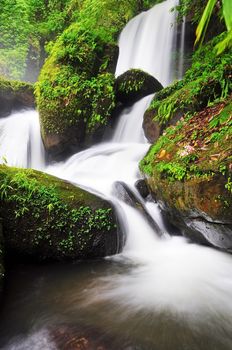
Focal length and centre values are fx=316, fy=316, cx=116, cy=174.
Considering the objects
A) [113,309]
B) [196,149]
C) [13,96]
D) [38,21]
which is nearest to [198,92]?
[196,149]

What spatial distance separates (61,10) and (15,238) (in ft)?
51.2

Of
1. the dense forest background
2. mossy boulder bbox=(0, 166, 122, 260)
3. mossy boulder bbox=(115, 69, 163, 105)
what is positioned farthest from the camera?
the dense forest background

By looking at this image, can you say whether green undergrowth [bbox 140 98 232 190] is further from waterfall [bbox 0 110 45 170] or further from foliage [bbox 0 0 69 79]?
foliage [bbox 0 0 69 79]

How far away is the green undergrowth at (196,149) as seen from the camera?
3887 millimetres

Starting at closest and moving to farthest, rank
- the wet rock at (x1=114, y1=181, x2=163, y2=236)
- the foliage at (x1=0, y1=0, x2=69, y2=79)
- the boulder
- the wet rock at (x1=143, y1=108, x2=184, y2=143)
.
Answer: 1. the wet rock at (x1=114, y1=181, x2=163, y2=236)
2. the wet rock at (x1=143, y1=108, x2=184, y2=143)
3. the boulder
4. the foliage at (x1=0, y1=0, x2=69, y2=79)

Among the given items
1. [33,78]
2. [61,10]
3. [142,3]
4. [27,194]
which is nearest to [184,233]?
[27,194]

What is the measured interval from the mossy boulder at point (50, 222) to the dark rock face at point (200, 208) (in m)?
0.92

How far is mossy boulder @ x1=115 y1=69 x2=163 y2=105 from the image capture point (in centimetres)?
892

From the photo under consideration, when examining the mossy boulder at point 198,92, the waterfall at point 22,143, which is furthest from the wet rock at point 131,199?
the waterfall at point 22,143

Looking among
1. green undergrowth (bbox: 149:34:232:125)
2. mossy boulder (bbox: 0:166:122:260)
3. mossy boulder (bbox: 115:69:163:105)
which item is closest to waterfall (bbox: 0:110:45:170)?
mossy boulder (bbox: 115:69:163:105)

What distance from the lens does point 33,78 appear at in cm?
2070

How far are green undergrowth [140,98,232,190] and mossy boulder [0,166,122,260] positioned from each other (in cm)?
113

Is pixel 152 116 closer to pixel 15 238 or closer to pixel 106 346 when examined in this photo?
pixel 15 238

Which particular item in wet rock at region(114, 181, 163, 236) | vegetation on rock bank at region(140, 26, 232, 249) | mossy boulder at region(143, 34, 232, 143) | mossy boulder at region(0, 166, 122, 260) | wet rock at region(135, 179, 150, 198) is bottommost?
mossy boulder at region(0, 166, 122, 260)
